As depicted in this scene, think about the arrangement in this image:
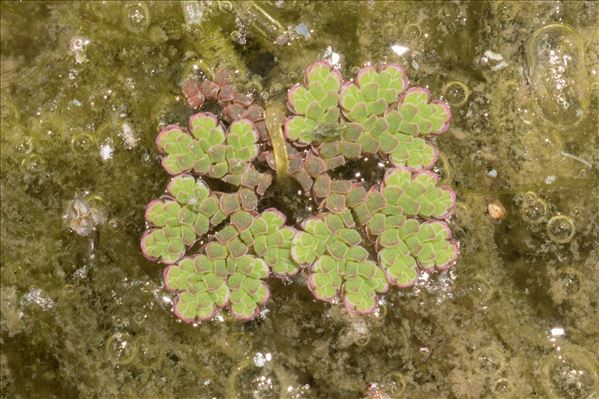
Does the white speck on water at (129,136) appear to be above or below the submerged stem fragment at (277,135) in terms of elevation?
below

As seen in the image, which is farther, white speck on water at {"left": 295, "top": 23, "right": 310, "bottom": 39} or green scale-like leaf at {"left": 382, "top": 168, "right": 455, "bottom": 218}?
white speck on water at {"left": 295, "top": 23, "right": 310, "bottom": 39}

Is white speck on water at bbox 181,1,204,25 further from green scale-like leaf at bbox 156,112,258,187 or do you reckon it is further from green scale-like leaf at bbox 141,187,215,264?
green scale-like leaf at bbox 141,187,215,264

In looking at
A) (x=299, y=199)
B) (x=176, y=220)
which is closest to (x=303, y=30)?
(x=299, y=199)

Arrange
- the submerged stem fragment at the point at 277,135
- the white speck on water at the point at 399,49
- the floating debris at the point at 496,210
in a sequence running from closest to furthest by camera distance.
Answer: the submerged stem fragment at the point at 277,135, the floating debris at the point at 496,210, the white speck on water at the point at 399,49

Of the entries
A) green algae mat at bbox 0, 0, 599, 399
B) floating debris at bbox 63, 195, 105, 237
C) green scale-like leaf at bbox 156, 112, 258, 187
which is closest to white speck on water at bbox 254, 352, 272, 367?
green algae mat at bbox 0, 0, 599, 399

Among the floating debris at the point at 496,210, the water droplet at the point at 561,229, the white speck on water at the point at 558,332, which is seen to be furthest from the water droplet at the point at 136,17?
the white speck on water at the point at 558,332

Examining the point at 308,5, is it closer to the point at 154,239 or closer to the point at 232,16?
the point at 232,16

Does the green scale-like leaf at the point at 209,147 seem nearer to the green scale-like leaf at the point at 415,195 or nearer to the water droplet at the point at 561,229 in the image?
the green scale-like leaf at the point at 415,195
